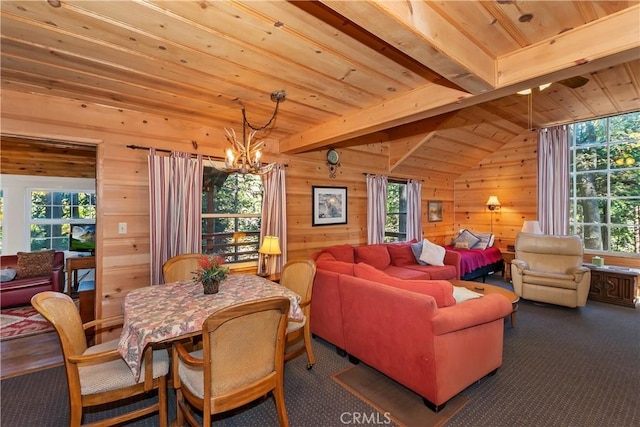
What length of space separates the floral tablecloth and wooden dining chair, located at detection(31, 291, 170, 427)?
111 mm

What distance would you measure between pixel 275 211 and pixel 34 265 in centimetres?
394

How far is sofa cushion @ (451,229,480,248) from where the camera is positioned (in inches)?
240

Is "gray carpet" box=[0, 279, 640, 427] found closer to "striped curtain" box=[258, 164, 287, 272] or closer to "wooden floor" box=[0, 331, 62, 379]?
"wooden floor" box=[0, 331, 62, 379]

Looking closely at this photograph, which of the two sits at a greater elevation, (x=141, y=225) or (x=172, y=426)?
(x=141, y=225)

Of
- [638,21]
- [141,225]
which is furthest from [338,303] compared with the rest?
[638,21]

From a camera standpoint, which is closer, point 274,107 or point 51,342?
point 274,107

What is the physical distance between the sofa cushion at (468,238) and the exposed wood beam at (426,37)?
4696 millimetres

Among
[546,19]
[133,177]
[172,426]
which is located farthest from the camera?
[133,177]

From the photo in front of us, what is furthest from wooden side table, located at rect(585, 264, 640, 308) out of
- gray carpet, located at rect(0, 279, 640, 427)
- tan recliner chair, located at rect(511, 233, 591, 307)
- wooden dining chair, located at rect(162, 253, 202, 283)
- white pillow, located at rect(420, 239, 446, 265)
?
wooden dining chair, located at rect(162, 253, 202, 283)

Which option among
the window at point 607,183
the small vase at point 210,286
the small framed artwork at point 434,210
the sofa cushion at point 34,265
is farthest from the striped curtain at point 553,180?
the sofa cushion at point 34,265

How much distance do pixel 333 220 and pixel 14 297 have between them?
4807 millimetres

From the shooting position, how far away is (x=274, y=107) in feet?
9.70

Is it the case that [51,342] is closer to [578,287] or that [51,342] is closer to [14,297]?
[14,297]

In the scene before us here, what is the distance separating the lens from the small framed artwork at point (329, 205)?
4.57 meters
